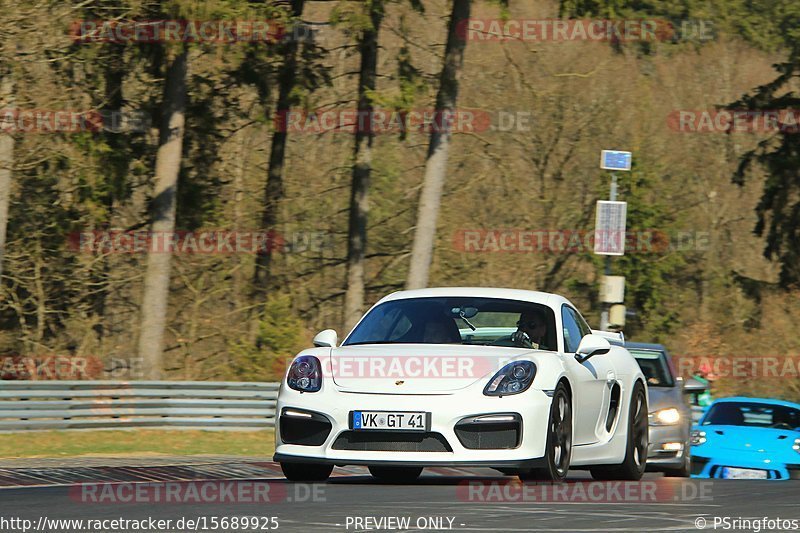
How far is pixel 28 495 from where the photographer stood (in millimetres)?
9484

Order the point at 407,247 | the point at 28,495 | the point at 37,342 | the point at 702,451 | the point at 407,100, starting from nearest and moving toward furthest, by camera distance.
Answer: the point at 28,495
the point at 702,451
the point at 407,100
the point at 37,342
the point at 407,247

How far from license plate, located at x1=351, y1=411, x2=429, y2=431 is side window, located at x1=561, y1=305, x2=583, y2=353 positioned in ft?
5.69

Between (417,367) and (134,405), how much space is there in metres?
12.2

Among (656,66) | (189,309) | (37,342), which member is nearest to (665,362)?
(37,342)

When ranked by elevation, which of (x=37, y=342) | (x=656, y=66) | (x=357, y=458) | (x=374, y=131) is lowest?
(x=37, y=342)

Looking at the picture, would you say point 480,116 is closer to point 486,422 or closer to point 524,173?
point 524,173

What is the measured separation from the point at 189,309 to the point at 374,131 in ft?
27.8

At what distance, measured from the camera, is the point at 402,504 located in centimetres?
883

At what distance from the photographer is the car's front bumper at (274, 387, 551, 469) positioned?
9562 mm

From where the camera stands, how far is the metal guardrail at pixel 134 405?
19.6 meters
